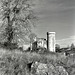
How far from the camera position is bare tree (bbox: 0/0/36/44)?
18.6 meters

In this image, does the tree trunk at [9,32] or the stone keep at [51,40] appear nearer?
the tree trunk at [9,32]

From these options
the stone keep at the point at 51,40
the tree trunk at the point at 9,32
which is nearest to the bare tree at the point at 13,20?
the tree trunk at the point at 9,32

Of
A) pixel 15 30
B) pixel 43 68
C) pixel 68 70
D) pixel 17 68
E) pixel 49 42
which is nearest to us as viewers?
pixel 17 68

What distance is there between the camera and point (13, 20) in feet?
63.1

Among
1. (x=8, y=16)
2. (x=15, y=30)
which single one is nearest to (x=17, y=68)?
(x=15, y=30)

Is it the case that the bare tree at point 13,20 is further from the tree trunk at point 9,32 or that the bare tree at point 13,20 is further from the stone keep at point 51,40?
the stone keep at point 51,40

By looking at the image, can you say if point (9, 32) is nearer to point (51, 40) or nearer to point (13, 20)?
point (13, 20)

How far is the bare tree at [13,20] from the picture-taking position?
18.6 meters

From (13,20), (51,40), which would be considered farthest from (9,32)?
(51,40)

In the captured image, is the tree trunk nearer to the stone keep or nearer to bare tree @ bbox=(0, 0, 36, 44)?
bare tree @ bbox=(0, 0, 36, 44)

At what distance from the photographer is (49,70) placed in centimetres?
639

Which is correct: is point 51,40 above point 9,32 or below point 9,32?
above

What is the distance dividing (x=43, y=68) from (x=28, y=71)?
2.11ft

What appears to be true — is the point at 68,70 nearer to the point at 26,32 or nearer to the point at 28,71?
the point at 28,71
